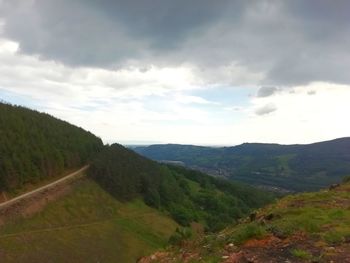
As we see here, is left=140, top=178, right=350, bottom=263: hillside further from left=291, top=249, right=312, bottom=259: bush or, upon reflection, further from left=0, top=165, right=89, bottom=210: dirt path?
left=0, top=165, right=89, bottom=210: dirt path

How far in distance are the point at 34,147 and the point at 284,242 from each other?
116m

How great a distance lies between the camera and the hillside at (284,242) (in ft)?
54.4

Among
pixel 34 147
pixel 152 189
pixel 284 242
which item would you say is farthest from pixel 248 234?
pixel 152 189

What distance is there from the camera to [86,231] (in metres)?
102

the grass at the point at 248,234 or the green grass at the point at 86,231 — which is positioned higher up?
the grass at the point at 248,234

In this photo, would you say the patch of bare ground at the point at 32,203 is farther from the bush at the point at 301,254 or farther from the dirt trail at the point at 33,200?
the bush at the point at 301,254

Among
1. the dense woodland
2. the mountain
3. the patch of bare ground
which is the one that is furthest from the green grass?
the dense woodland

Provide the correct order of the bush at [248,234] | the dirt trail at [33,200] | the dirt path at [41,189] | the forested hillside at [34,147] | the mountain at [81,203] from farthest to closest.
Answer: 1. the forested hillside at [34,147]
2. the dirt path at [41,189]
3. the dirt trail at [33,200]
4. the mountain at [81,203]
5. the bush at [248,234]

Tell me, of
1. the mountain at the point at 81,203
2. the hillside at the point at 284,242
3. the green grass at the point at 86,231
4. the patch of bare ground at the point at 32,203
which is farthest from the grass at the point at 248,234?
the patch of bare ground at the point at 32,203

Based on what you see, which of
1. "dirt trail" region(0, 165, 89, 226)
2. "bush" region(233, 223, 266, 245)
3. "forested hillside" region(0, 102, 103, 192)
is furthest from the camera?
"forested hillside" region(0, 102, 103, 192)

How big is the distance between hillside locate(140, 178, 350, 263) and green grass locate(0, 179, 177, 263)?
4240 centimetres

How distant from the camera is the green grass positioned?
81688 millimetres

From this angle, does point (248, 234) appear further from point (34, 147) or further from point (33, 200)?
point (34, 147)

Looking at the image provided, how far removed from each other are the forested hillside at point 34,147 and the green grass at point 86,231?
1033 centimetres
